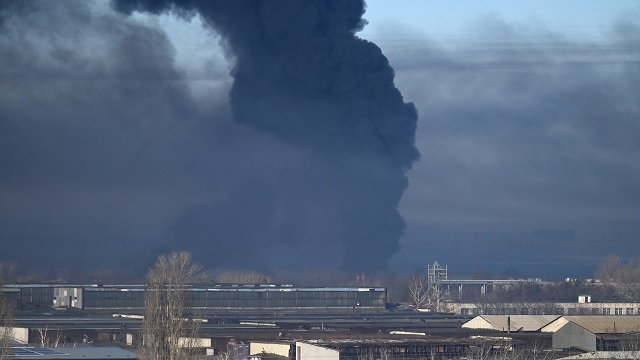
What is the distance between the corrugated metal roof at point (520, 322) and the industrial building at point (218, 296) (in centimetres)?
1817

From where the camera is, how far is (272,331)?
157 feet

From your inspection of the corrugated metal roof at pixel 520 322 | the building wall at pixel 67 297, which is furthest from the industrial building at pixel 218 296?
the corrugated metal roof at pixel 520 322

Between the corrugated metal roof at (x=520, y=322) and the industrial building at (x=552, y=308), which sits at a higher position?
the industrial building at (x=552, y=308)

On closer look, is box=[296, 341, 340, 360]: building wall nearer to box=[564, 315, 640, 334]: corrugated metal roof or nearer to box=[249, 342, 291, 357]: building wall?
box=[249, 342, 291, 357]: building wall

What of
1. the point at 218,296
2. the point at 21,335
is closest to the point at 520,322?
the point at 21,335

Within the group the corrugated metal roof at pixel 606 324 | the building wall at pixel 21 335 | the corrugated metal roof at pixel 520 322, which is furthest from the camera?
the corrugated metal roof at pixel 520 322

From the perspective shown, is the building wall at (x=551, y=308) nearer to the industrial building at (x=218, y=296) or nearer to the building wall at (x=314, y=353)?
the industrial building at (x=218, y=296)

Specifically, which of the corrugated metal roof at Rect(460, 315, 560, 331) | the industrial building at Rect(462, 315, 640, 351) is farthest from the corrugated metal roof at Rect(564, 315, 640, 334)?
the corrugated metal roof at Rect(460, 315, 560, 331)

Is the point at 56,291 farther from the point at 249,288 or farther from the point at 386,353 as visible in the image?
the point at 386,353

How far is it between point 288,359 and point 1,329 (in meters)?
9.24

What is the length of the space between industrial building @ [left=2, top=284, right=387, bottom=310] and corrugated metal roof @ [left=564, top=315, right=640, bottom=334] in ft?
75.2

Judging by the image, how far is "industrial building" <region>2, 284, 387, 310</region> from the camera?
6512 cm

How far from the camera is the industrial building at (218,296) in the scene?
65.1m

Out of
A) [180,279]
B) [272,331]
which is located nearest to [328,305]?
[272,331]
